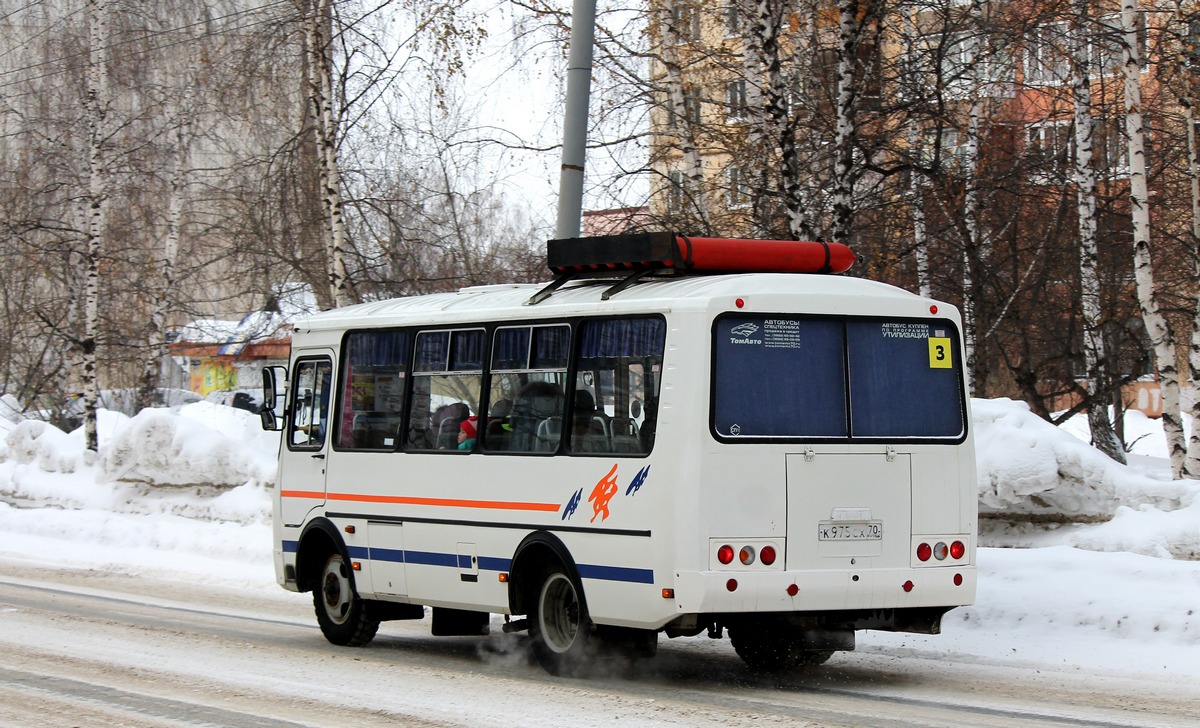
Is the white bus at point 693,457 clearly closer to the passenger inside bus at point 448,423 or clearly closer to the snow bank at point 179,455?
the passenger inside bus at point 448,423

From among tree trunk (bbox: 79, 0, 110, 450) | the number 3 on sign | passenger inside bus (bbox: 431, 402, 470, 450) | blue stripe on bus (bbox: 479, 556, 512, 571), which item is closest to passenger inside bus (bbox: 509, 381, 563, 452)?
passenger inside bus (bbox: 431, 402, 470, 450)

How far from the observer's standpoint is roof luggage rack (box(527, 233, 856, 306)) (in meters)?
10.2

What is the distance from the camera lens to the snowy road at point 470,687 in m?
8.45

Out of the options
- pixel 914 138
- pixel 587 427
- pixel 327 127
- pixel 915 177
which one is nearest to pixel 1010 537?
pixel 915 177

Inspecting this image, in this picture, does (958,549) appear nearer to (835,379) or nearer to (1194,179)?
(835,379)

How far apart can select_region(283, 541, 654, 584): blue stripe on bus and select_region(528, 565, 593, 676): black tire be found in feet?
1.02

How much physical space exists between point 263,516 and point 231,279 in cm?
630

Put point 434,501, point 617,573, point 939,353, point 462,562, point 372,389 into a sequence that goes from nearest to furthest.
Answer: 1. point 617,573
2. point 939,353
3. point 462,562
4. point 434,501
5. point 372,389

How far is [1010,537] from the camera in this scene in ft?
47.5

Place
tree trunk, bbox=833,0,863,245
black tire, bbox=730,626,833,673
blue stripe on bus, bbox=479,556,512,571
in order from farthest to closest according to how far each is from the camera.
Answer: tree trunk, bbox=833,0,863,245
blue stripe on bus, bbox=479,556,512,571
black tire, bbox=730,626,833,673

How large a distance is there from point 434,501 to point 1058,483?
19.5ft

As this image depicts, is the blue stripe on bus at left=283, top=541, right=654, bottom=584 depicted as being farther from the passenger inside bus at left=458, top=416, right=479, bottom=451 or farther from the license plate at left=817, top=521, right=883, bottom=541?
the license plate at left=817, top=521, right=883, bottom=541

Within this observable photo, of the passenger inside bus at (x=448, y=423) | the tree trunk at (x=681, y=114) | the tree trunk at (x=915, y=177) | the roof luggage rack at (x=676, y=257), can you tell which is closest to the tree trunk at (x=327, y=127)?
the tree trunk at (x=681, y=114)

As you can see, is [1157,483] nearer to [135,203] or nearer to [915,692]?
[915,692]
